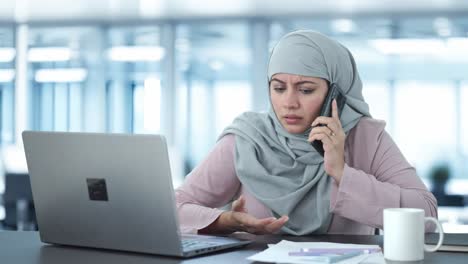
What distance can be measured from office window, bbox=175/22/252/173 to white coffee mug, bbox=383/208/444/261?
258 inches

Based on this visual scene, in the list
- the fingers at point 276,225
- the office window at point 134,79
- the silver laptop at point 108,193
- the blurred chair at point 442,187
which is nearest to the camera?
the silver laptop at point 108,193

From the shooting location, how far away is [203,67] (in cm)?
824

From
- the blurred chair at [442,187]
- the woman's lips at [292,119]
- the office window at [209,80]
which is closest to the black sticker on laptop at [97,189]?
the woman's lips at [292,119]

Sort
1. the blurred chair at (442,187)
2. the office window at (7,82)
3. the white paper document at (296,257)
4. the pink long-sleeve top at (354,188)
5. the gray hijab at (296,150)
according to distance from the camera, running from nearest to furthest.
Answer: the white paper document at (296,257)
the pink long-sleeve top at (354,188)
the gray hijab at (296,150)
the blurred chair at (442,187)
the office window at (7,82)

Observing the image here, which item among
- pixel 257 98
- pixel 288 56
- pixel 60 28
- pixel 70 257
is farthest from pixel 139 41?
pixel 70 257

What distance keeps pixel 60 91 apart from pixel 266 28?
233 cm

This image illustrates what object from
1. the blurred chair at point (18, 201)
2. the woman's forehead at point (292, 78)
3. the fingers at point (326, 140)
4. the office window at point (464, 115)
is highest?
the woman's forehead at point (292, 78)

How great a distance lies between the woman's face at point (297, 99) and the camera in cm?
203

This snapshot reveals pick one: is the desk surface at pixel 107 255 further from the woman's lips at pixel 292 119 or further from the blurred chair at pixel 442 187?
the blurred chair at pixel 442 187

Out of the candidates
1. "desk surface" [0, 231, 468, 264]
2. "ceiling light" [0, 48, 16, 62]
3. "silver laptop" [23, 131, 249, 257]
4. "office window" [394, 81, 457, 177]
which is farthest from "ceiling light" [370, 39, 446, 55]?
"silver laptop" [23, 131, 249, 257]

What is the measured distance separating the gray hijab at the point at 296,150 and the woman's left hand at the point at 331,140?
9 cm

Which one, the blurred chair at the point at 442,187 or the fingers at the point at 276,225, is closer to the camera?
the fingers at the point at 276,225

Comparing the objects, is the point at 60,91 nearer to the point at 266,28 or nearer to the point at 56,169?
the point at 266,28

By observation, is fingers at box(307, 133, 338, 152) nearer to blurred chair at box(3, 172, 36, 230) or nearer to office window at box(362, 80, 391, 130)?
blurred chair at box(3, 172, 36, 230)
